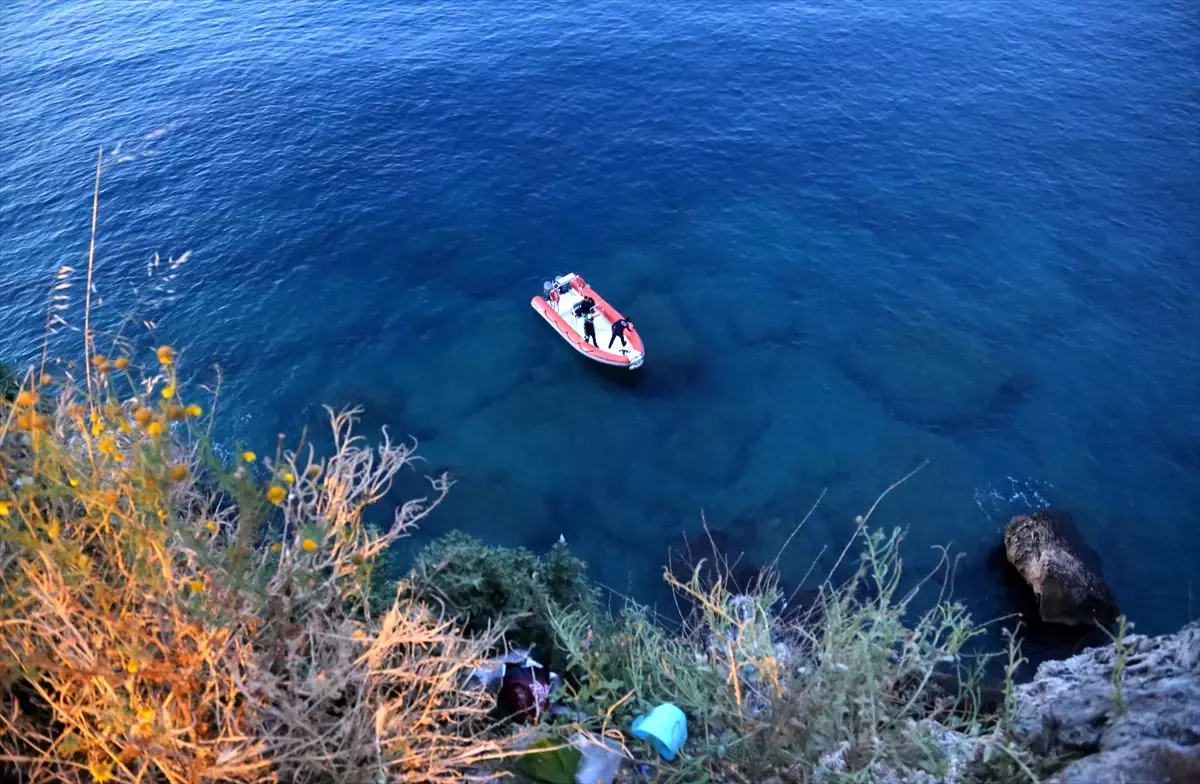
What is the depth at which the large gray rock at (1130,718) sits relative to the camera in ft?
23.2

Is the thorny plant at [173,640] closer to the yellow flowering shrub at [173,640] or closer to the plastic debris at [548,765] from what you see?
the yellow flowering shrub at [173,640]

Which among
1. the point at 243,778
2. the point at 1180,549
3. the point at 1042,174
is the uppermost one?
the point at 243,778

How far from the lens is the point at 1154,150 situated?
3306cm

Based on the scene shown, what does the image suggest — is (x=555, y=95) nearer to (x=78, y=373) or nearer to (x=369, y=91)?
(x=369, y=91)

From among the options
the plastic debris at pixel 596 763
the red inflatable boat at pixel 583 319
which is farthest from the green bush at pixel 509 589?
the red inflatable boat at pixel 583 319

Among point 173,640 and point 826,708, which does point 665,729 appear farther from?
point 173,640

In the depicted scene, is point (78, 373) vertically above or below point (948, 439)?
above

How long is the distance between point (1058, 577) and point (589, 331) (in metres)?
14.7

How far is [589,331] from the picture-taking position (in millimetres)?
25766

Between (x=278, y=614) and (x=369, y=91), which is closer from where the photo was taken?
(x=278, y=614)

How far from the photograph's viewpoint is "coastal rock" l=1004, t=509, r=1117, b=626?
19000 millimetres

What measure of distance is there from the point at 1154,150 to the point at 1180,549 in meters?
20.5

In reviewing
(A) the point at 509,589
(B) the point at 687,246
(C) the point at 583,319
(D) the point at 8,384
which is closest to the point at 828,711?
(A) the point at 509,589

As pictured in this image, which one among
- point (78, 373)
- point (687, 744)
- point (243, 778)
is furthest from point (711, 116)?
point (243, 778)
